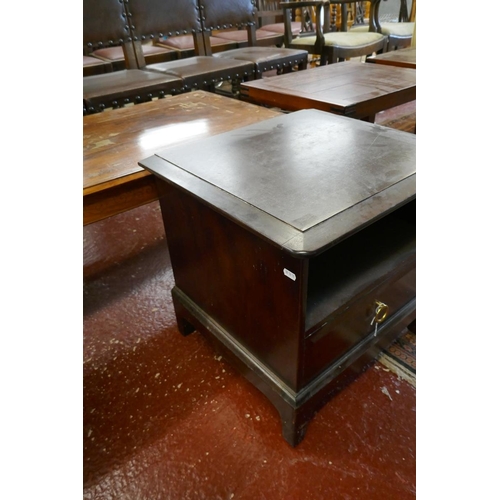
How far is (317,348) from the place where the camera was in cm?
74

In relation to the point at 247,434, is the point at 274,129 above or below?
above

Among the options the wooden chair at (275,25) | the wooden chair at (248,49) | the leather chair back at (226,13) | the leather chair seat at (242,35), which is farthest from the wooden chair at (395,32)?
the leather chair back at (226,13)

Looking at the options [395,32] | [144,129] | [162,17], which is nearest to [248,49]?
[162,17]

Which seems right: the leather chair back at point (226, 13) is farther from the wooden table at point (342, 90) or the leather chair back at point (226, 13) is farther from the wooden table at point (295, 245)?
the wooden table at point (295, 245)

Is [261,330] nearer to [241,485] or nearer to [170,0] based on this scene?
[241,485]

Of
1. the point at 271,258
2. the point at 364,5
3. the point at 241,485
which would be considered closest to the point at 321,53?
the point at 364,5

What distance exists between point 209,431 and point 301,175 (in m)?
0.63

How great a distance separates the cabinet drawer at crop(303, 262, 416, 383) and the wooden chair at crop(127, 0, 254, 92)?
1584mm

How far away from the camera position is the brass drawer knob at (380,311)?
32.2 inches

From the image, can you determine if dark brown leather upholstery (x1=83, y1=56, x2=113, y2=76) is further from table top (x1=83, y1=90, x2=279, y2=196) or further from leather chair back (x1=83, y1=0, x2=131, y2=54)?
table top (x1=83, y1=90, x2=279, y2=196)

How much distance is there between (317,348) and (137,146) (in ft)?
2.66

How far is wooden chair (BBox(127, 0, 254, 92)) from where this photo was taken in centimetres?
200

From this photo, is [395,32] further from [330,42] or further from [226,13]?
[226,13]

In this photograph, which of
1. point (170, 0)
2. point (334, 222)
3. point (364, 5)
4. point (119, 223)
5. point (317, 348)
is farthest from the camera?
point (364, 5)
